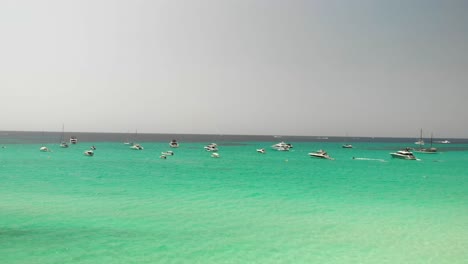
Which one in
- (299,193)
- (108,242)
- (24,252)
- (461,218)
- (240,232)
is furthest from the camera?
(299,193)

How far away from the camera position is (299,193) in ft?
94.3

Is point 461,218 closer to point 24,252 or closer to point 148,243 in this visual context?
point 148,243

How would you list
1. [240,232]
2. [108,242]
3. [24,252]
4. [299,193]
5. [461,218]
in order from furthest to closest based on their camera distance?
[299,193] → [461,218] → [240,232] → [108,242] → [24,252]

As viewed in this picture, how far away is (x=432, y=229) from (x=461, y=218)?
390 centimetres

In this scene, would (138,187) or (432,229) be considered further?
(138,187)

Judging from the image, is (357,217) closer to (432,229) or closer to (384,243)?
(432,229)

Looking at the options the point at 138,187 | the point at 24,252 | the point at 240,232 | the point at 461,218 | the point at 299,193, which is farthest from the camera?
the point at 138,187

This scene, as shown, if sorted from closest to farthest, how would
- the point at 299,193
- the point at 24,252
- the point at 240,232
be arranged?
the point at 24,252 → the point at 240,232 → the point at 299,193

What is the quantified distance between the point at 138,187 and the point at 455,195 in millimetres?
25259

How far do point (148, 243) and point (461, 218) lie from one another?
16.7m

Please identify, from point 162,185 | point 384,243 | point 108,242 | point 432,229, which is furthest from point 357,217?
point 162,185

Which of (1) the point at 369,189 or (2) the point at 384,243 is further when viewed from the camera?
(1) the point at 369,189

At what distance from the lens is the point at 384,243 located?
50.1 ft

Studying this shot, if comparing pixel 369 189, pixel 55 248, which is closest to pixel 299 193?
pixel 369 189
